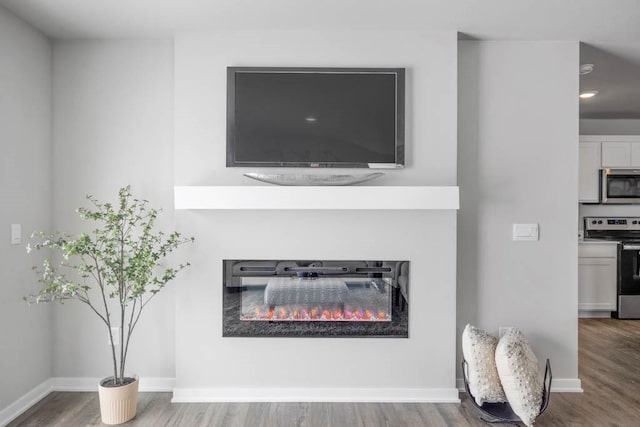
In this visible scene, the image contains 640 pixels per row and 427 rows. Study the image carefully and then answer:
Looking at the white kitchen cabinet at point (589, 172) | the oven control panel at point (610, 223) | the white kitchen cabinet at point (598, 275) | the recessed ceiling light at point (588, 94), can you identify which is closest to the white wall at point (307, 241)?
the recessed ceiling light at point (588, 94)

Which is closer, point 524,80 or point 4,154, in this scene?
point 4,154

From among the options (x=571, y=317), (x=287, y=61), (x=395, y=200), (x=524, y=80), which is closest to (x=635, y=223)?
(x=571, y=317)

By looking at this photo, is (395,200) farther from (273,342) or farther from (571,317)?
(571,317)

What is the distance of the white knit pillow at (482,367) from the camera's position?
8.27 feet

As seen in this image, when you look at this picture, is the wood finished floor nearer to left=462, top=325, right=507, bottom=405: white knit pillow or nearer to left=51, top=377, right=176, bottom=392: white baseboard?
left=51, top=377, right=176, bottom=392: white baseboard

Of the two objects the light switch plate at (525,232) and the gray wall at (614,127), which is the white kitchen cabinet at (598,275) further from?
the light switch plate at (525,232)

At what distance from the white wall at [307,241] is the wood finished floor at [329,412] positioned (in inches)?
6.0

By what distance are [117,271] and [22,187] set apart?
0.84 m

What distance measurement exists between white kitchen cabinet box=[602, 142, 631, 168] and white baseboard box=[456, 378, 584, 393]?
3182 millimetres

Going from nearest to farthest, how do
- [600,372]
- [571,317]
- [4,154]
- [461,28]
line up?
[4,154] < [461,28] < [571,317] < [600,372]

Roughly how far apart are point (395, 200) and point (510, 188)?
3.07 ft

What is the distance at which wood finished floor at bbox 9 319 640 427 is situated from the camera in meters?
2.55

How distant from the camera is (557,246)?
9.96ft

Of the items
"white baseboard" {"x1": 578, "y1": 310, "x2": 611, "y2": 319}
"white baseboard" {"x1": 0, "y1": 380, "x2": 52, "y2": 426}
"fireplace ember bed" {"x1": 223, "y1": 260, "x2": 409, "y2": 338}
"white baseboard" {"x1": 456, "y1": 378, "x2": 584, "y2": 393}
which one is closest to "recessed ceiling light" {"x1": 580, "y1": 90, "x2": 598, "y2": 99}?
"white baseboard" {"x1": 578, "y1": 310, "x2": 611, "y2": 319}
